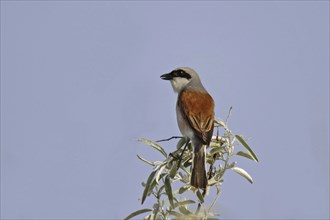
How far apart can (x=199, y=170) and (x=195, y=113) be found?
5.26 ft

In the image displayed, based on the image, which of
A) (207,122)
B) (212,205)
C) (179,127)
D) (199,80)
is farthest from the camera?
(199,80)

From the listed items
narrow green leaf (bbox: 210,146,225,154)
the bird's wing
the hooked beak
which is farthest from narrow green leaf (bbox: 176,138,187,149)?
the hooked beak

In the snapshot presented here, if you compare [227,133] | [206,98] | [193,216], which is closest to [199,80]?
[206,98]

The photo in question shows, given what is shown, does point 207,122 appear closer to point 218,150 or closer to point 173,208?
point 218,150

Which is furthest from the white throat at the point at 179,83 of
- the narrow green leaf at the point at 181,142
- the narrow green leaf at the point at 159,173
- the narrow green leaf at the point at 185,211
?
the narrow green leaf at the point at 185,211

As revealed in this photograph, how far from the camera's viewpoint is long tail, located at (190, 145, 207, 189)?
3.12 meters

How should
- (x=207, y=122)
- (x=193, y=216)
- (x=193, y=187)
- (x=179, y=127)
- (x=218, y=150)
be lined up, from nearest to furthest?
(x=193, y=216) → (x=193, y=187) → (x=218, y=150) → (x=207, y=122) → (x=179, y=127)

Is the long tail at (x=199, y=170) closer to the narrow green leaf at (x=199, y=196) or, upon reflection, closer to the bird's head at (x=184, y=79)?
the narrow green leaf at (x=199, y=196)

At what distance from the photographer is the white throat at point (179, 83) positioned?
5.71 meters

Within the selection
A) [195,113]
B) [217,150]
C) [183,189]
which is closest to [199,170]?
[217,150]

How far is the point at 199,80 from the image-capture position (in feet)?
19.2

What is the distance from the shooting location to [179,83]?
578cm

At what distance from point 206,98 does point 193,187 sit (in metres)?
2.26

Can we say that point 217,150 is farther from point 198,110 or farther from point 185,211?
point 198,110
